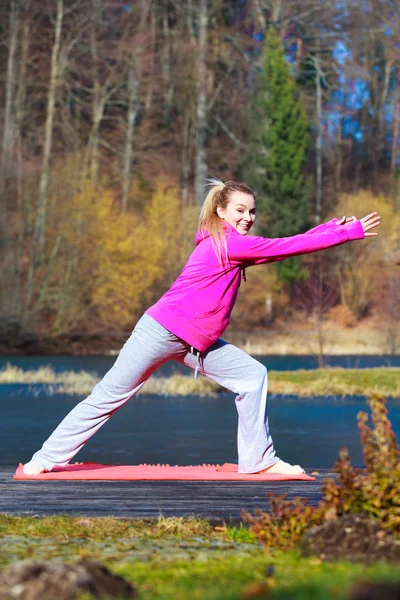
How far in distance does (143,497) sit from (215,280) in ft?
4.53

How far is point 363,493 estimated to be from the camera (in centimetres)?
442

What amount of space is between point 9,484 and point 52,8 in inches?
1747

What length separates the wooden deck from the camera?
5418 millimetres

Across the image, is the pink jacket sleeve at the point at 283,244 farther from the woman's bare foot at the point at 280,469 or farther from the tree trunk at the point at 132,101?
the tree trunk at the point at 132,101

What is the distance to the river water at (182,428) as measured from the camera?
15797mm

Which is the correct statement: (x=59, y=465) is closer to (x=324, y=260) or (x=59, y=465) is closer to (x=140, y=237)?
(x=140, y=237)

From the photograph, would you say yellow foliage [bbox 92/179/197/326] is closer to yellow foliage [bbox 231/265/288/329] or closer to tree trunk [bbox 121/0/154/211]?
tree trunk [bbox 121/0/154/211]

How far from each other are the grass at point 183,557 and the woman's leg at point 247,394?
1.75 m

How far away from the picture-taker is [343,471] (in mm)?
4570

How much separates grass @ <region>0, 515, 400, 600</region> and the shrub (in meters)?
0.14

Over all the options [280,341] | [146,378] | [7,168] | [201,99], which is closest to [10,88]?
[7,168]

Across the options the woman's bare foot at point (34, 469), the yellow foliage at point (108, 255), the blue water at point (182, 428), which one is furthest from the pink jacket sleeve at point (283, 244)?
the yellow foliage at point (108, 255)

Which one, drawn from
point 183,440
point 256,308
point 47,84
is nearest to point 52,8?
point 47,84

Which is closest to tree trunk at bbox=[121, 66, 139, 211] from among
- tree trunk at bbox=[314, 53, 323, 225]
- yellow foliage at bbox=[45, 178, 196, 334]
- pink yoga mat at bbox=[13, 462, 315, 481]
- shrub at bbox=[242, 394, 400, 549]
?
yellow foliage at bbox=[45, 178, 196, 334]
